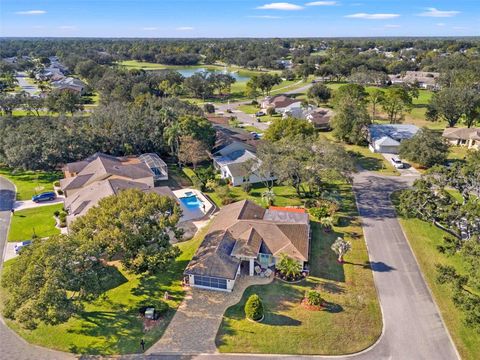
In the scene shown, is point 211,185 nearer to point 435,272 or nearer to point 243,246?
point 243,246

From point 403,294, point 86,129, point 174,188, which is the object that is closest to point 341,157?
point 403,294

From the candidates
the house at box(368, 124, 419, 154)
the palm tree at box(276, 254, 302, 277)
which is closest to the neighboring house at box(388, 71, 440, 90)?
the house at box(368, 124, 419, 154)

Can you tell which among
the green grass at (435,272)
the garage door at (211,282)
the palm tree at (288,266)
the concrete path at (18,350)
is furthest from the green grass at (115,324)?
the green grass at (435,272)

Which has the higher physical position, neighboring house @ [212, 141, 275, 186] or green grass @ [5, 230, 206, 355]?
neighboring house @ [212, 141, 275, 186]

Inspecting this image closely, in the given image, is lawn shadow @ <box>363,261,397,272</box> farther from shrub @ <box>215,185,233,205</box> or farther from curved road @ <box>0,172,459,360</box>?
shrub @ <box>215,185,233,205</box>

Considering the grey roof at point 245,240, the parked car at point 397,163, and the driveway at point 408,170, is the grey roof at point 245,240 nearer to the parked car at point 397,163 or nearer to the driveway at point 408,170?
the driveway at point 408,170

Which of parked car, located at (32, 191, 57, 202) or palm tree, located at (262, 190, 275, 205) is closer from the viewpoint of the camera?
palm tree, located at (262, 190, 275, 205)

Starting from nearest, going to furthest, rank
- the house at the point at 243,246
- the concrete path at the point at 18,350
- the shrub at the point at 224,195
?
the concrete path at the point at 18,350 → the house at the point at 243,246 → the shrub at the point at 224,195
